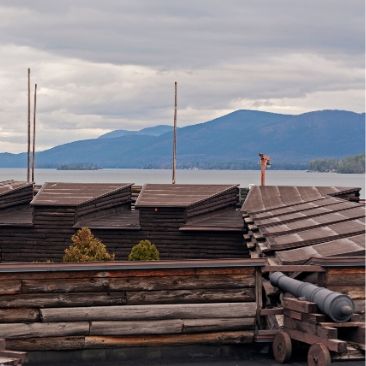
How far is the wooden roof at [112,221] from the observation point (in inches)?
1494

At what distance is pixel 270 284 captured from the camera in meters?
17.1

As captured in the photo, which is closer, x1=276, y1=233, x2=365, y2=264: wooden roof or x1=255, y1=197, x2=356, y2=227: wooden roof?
x1=276, y1=233, x2=365, y2=264: wooden roof

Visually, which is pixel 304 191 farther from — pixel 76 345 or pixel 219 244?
pixel 76 345

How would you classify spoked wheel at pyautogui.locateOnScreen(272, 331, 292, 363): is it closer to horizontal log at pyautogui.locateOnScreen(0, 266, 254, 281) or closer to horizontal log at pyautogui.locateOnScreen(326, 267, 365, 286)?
horizontal log at pyautogui.locateOnScreen(326, 267, 365, 286)

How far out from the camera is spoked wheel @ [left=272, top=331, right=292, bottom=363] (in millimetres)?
14914

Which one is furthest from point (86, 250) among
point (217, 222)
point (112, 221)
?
point (217, 222)

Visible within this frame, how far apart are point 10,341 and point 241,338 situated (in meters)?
4.41

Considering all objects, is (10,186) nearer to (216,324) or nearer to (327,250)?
(216,324)

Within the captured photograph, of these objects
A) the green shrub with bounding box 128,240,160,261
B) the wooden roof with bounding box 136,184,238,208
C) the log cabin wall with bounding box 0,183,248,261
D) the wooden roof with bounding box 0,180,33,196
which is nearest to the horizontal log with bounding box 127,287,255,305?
the green shrub with bounding box 128,240,160,261

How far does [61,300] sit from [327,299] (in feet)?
16.7

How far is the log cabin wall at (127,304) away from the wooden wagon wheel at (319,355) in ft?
6.87

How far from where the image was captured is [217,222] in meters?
37.8

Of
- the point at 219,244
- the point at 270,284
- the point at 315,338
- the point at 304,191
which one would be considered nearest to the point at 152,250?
the point at 219,244

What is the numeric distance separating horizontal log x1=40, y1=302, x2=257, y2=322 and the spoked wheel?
3.07 ft
